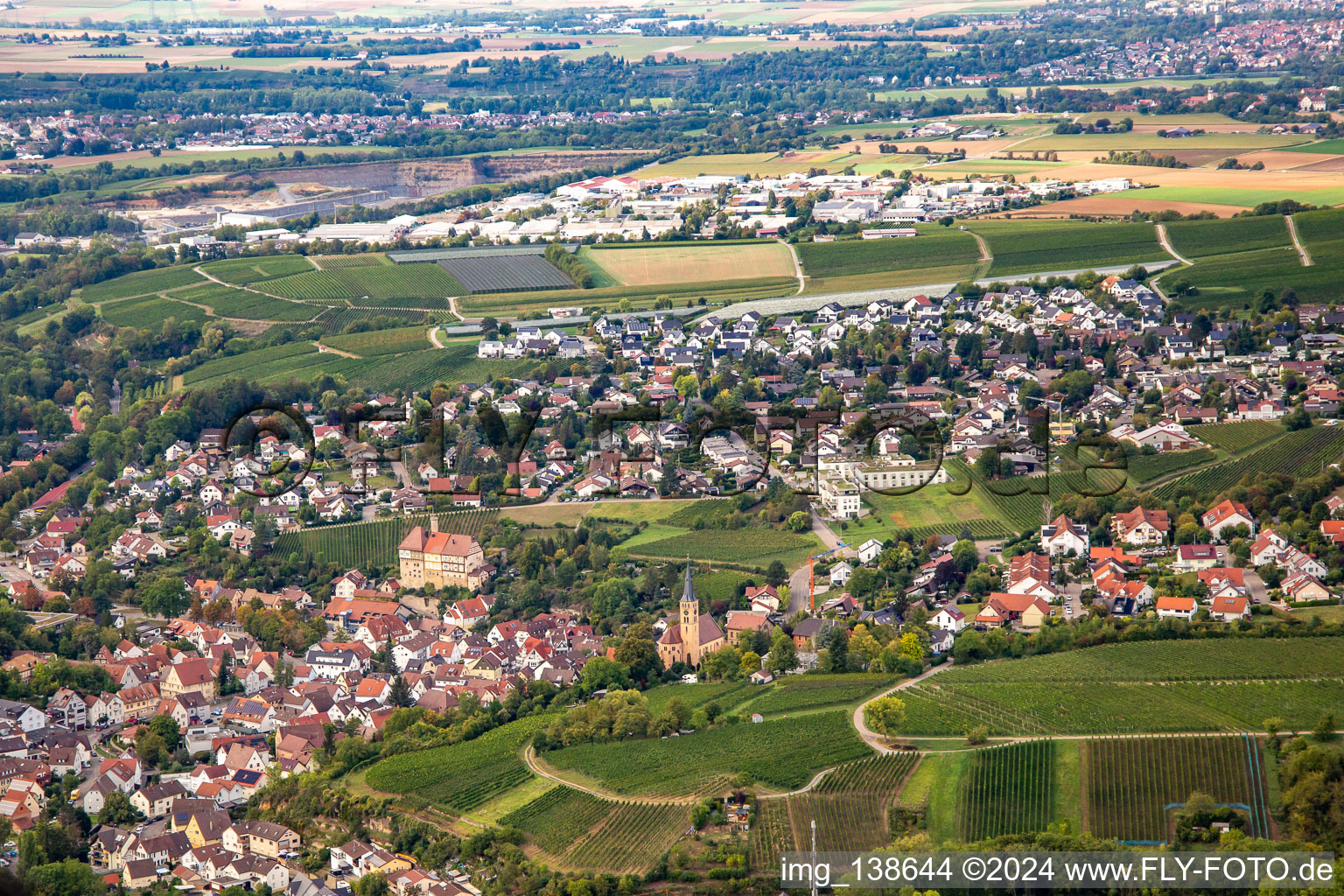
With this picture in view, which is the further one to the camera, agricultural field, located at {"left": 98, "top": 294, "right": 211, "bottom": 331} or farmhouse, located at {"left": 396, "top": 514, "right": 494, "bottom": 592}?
agricultural field, located at {"left": 98, "top": 294, "right": 211, "bottom": 331}

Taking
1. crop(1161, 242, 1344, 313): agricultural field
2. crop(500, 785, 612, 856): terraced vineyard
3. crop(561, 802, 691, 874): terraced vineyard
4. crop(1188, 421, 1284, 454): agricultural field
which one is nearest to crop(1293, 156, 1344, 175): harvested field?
crop(1161, 242, 1344, 313): agricultural field

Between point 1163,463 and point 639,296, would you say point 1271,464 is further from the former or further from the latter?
point 639,296

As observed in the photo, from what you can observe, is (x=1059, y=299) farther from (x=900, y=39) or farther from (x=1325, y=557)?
(x=900, y=39)

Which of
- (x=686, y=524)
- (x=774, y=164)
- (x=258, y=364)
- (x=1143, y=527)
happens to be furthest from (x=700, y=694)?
(x=774, y=164)

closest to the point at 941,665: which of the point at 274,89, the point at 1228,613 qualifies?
the point at 1228,613

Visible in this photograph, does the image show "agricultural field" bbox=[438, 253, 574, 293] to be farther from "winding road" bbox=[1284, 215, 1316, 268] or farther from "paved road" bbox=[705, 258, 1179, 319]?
"winding road" bbox=[1284, 215, 1316, 268]
